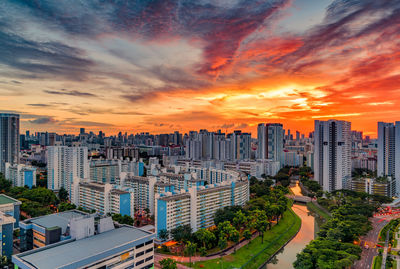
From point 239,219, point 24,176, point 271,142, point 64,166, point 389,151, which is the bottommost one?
point 239,219

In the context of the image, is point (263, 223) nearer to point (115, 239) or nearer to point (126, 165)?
point (115, 239)

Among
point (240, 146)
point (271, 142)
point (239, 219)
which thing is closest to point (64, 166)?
point (239, 219)

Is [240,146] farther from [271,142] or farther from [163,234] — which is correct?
[163,234]

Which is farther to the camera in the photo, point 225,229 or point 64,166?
point 64,166

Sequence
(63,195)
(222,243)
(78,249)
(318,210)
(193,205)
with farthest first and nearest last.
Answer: (63,195)
(318,210)
(193,205)
(222,243)
(78,249)

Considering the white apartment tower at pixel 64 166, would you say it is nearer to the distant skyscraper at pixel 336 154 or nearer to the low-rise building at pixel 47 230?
the low-rise building at pixel 47 230

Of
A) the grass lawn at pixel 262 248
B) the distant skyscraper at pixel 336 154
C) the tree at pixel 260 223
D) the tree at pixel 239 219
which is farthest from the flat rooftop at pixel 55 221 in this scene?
the distant skyscraper at pixel 336 154
